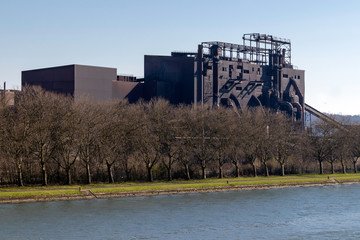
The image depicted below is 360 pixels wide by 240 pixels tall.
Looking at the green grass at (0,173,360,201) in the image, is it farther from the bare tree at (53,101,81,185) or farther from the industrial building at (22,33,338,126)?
the industrial building at (22,33,338,126)

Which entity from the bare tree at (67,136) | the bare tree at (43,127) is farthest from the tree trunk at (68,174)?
the bare tree at (43,127)

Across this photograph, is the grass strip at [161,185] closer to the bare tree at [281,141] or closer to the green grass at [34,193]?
the green grass at [34,193]

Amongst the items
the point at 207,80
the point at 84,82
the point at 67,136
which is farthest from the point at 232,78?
the point at 67,136

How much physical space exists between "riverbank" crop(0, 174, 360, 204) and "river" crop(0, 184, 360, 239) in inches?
69.0

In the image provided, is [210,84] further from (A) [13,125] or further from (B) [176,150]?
(A) [13,125]

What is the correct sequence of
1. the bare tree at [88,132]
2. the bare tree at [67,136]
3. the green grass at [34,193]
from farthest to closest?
the bare tree at [88,132] → the bare tree at [67,136] → the green grass at [34,193]

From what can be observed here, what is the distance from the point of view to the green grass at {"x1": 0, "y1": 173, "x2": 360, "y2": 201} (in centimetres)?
6021

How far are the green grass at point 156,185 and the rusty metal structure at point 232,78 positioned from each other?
83.2 feet

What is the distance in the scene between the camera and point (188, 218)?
51.5 m

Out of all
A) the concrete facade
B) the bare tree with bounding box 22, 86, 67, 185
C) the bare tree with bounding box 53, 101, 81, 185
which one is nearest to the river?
the bare tree with bounding box 53, 101, 81, 185

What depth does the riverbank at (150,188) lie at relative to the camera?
5978 cm

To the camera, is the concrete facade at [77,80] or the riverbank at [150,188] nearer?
the riverbank at [150,188]

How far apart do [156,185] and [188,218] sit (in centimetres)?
1969

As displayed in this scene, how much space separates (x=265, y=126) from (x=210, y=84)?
22.5 metres
